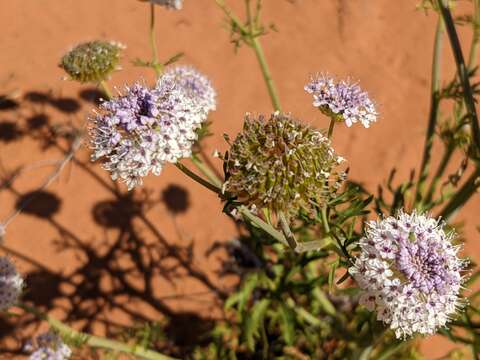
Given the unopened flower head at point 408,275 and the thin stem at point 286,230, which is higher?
the thin stem at point 286,230

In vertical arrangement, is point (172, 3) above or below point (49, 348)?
above

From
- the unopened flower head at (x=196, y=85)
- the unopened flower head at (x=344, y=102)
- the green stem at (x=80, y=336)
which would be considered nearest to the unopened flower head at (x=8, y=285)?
the green stem at (x=80, y=336)

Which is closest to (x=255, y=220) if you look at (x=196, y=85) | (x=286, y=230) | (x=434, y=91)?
(x=286, y=230)

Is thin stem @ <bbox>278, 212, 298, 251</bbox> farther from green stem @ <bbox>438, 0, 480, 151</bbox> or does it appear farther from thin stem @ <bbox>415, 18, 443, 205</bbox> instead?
thin stem @ <bbox>415, 18, 443, 205</bbox>

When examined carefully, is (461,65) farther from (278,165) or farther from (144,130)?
(144,130)

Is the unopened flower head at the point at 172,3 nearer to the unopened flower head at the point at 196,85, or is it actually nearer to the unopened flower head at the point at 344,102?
the unopened flower head at the point at 196,85

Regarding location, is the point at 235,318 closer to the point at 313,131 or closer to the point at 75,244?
the point at 75,244

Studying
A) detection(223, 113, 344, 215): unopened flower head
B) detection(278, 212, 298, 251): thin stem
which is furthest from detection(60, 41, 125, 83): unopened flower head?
detection(278, 212, 298, 251): thin stem
